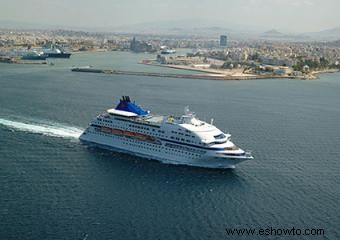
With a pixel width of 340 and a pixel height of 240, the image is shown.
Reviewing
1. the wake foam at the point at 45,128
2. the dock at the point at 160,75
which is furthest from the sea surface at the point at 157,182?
the dock at the point at 160,75

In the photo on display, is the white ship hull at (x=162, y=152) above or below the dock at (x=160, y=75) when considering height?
below

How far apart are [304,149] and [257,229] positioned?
8.32m

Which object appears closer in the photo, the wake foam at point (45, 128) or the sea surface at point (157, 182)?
the sea surface at point (157, 182)

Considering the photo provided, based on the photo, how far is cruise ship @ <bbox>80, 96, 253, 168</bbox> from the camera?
1747cm

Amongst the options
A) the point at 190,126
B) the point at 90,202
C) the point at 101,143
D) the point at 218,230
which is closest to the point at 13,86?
the point at 101,143

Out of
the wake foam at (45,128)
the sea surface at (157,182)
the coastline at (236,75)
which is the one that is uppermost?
the coastline at (236,75)

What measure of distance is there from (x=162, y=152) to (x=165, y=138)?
20.8 inches

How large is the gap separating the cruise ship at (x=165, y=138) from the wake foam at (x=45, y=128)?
1.17 metres

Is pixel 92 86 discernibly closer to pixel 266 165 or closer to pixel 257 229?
pixel 266 165

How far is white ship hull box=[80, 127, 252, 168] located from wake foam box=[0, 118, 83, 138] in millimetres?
1290

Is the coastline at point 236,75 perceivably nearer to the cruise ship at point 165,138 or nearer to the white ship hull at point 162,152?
the cruise ship at point 165,138

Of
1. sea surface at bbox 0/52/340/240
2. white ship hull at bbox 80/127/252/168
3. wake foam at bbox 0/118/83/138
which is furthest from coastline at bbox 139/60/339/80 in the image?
white ship hull at bbox 80/127/252/168

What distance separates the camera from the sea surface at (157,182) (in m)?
13.0

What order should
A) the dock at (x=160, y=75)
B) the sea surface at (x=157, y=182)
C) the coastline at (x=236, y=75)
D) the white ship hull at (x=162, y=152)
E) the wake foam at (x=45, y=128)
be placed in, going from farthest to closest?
1. the coastline at (x=236, y=75)
2. the dock at (x=160, y=75)
3. the wake foam at (x=45, y=128)
4. the white ship hull at (x=162, y=152)
5. the sea surface at (x=157, y=182)
